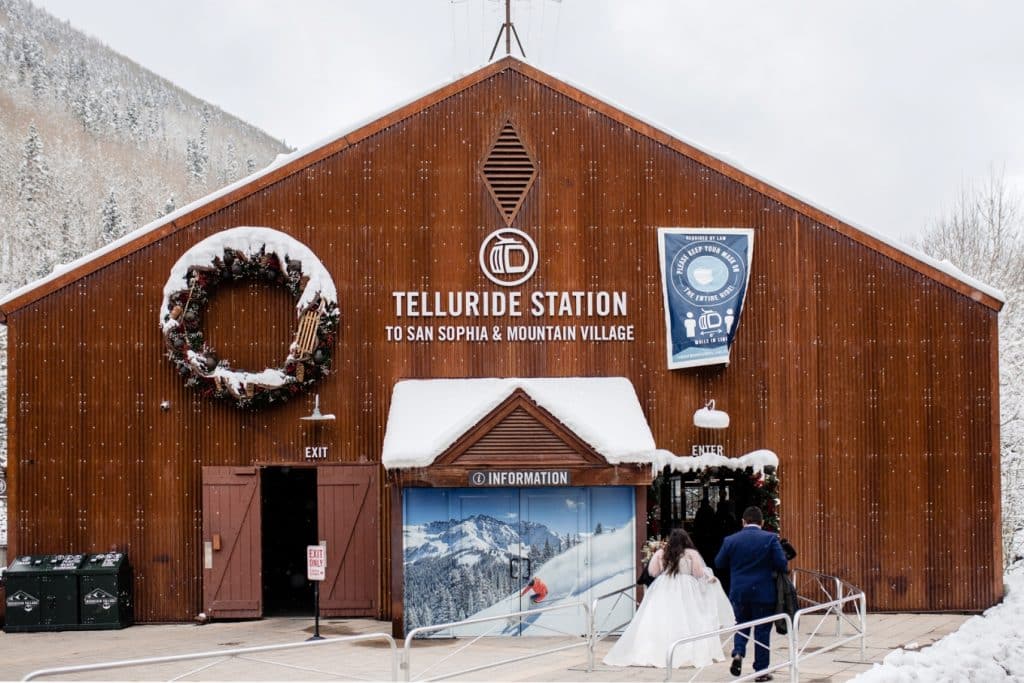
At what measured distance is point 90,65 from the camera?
18012 centimetres

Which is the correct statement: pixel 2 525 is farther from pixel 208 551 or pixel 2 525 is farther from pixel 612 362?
pixel 612 362

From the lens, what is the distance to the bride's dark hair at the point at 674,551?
13688mm

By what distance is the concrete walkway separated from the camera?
13195 millimetres

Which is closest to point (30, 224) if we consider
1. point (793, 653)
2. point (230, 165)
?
point (230, 165)

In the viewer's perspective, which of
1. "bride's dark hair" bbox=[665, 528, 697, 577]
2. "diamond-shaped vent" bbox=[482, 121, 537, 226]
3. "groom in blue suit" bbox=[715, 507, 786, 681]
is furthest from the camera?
"diamond-shaped vent" bbox=[482, 121, 537, 226]

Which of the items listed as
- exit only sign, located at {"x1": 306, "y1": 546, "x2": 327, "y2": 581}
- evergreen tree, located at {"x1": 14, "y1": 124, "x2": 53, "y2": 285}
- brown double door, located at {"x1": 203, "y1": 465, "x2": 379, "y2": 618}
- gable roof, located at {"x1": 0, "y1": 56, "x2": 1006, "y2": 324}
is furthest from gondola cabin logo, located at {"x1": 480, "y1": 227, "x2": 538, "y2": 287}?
evergreen tree, located at {"x1": 14, "y1": 124, "x2": 53, "y2": 285}

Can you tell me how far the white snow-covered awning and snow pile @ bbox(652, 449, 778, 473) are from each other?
1.49ft

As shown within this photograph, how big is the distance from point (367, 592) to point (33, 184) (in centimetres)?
10056

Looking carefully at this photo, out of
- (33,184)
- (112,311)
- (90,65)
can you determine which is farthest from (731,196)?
(90,65)

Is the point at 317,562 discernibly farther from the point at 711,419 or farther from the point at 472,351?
the point at 711,419

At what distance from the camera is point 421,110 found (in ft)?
60.6

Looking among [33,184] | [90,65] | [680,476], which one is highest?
[90,65]

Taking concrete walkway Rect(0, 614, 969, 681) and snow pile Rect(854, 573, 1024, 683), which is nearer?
snow pile Rect(854, 573, 1024, 683)

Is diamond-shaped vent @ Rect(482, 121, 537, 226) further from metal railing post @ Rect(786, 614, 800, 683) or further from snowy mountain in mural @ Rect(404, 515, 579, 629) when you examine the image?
metal railing post @ Rect(786, 614, 800, 683)
